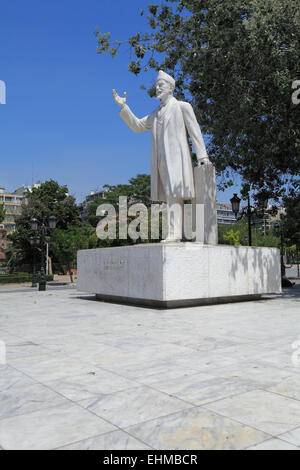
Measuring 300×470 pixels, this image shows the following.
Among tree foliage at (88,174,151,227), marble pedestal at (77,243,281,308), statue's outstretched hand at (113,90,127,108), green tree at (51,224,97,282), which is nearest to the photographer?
marble pedestal at (77,243,281,308)

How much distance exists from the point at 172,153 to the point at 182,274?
9.68 feet

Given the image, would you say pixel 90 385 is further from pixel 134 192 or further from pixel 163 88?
pixel 134 192

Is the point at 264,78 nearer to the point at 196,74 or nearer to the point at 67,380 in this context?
the point at 196,74

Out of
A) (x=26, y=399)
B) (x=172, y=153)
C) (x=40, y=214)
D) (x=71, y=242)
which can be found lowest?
(x=26, y=399)

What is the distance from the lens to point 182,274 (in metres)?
8.92

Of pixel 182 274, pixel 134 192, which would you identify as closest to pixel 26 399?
pixel 182 274

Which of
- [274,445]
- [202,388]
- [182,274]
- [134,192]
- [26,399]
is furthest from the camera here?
[134,192]

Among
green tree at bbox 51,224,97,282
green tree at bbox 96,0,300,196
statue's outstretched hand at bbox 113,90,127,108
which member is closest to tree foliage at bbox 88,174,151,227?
green tree at bbox 51,224,97,282

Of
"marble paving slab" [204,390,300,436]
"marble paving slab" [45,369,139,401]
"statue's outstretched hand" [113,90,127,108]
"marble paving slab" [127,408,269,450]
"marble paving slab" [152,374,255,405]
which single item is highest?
"statue's outstretched hand" [113,90,127,108]

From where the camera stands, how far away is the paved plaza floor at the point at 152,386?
2.48 meters

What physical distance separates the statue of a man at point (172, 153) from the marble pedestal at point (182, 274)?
725 millimetres

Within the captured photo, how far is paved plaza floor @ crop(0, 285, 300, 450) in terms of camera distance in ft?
8.13

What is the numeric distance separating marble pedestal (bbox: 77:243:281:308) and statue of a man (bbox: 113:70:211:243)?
0.72 m

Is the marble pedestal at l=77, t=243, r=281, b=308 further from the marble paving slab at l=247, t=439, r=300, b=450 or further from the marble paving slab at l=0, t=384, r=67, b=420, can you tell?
the marble paving slab at l=247, t=439, r=300, b=450
